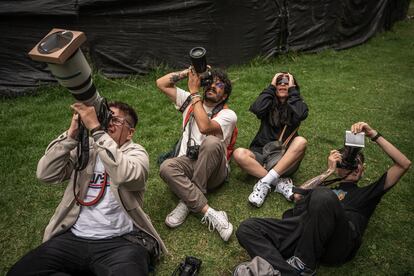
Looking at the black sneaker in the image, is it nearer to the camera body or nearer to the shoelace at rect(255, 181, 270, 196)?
the shoelace at rect(255, 181, 270, 196)

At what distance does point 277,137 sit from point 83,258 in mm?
2335

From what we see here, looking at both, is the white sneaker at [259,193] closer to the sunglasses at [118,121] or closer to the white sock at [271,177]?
the white sock at [271,177]

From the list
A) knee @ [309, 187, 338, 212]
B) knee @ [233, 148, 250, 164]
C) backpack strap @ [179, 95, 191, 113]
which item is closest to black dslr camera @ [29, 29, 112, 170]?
backpack strap @ [179, 95, 191, 113]

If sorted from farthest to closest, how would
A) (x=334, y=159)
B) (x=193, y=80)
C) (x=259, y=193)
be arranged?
(x=259, y=193) → (x=193, y=80) → (x=334, y=159)

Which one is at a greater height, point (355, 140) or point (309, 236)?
point (355, 140)

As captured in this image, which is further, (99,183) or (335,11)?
(335,11)

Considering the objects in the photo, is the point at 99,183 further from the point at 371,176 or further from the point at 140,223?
the point at 371,176

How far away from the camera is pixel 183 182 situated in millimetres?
3266

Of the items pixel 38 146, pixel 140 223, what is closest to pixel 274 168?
pixel 140 223

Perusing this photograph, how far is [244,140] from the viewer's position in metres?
4.82

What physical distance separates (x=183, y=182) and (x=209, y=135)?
1.70ft

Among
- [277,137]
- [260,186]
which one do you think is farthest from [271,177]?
[277,137]

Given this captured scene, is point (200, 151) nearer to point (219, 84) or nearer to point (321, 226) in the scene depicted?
point (219, 84)

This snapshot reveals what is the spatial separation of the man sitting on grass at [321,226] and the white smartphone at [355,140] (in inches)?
2.4
